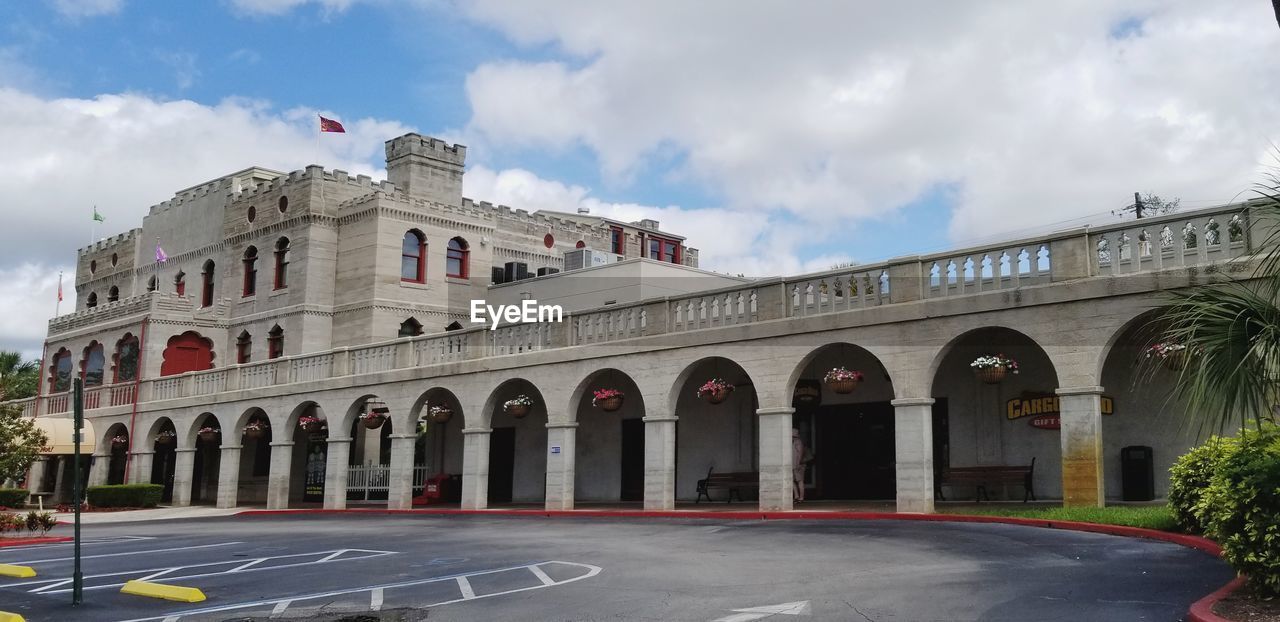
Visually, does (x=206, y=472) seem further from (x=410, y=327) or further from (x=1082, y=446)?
(x=1082, y=446)

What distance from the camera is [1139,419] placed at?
1938cm

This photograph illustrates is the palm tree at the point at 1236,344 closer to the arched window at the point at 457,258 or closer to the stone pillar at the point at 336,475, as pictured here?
the stone pillar at the point at 336,475

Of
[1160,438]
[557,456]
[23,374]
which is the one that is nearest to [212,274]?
[23,374]

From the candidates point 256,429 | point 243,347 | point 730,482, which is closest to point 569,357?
point 730,482

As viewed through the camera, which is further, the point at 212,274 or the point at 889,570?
the point at 212,274

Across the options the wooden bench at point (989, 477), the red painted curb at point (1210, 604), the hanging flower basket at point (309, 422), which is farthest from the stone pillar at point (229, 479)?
the red painted curb at point (1210, 604)

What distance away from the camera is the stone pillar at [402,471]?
1158 inches

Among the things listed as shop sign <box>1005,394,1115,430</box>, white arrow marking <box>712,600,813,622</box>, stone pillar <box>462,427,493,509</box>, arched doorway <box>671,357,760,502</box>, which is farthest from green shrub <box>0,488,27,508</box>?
white arrow marking <box>712,600,813,622</box>

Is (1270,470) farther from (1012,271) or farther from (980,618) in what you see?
(1012,271)

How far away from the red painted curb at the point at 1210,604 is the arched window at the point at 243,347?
137 feet

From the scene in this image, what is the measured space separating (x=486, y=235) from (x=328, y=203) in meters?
6.43

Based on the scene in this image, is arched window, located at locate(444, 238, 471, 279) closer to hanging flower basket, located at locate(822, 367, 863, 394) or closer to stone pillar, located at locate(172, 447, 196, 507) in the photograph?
stone pillar, located at locate(172, 447, 196, 507)

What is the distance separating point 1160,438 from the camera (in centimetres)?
Answer: 1911

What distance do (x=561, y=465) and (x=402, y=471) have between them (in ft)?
20.6
